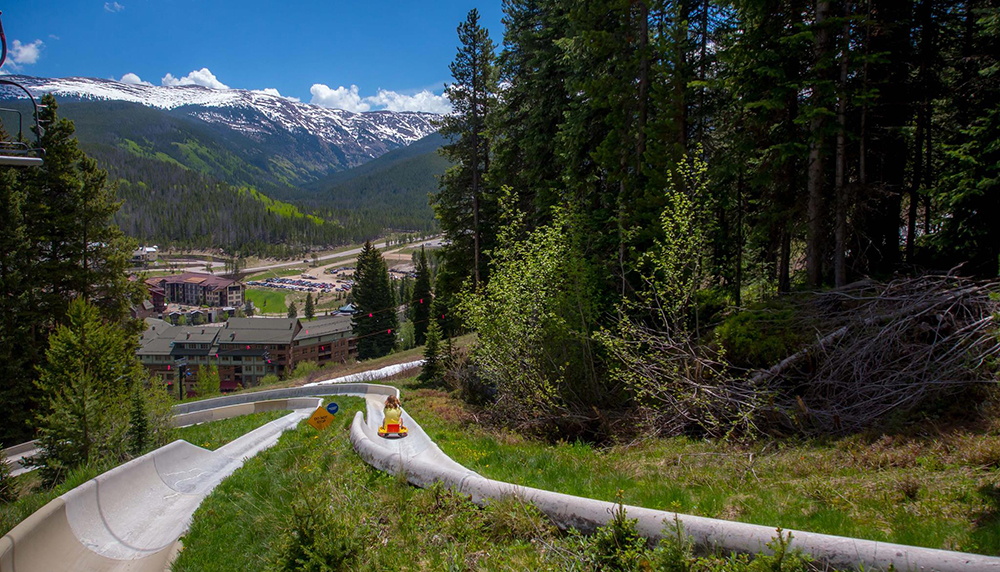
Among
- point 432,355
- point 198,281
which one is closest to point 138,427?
point 432,355

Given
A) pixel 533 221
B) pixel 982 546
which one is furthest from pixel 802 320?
pixel 533 221

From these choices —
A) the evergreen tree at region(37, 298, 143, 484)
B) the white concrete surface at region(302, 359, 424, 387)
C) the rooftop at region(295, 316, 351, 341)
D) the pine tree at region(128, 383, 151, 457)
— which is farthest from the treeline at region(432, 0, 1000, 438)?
the rooftop at region(295, 316, 351, 341)

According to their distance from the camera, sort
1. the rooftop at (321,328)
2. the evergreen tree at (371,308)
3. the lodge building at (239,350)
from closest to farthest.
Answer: the evergreen tree at (371,308), the lodge building at (239,350), the rooftop at (321,328)

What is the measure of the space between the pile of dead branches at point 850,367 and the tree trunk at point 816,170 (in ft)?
5.98

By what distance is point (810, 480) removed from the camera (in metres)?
6.76

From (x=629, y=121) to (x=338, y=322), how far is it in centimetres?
8989

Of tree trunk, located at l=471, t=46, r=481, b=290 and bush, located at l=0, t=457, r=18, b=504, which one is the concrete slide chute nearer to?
bush, located at l=0, t=457, r=18, b=504

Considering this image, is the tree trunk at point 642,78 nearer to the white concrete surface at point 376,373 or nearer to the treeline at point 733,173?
the treeline at point 733,173

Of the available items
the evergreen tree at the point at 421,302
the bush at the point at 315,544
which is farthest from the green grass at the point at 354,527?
the evergreen tree at the point at 421,302

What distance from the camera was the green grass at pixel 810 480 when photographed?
5000 millimetres

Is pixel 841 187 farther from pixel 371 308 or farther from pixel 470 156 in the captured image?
pixel 371 308

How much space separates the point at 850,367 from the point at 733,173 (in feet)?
23.5

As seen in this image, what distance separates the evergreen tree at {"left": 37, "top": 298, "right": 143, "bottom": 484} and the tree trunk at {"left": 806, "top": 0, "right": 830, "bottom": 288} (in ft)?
73.4

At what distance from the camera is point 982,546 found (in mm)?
4277
